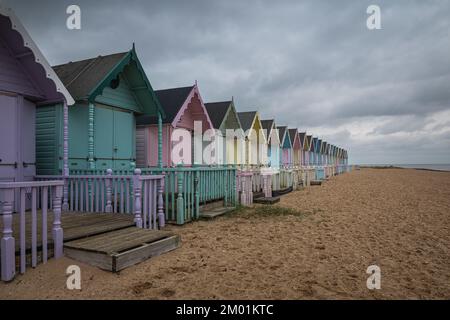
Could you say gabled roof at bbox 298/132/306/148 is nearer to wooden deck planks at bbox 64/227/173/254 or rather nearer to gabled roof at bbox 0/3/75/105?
gabled roof at bbox 0/3/75/105

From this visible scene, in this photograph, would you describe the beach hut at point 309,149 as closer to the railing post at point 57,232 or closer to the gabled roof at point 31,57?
the gabled roof at point 31,57

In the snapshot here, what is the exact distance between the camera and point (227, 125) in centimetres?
1642

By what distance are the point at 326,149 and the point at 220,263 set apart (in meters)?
48.6

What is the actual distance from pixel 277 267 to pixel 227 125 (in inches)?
502

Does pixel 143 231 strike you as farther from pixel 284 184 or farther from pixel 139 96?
pixel 284 184

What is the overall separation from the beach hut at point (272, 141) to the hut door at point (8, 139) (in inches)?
687

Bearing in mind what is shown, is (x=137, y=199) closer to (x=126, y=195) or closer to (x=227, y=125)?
(x=126, y=195)

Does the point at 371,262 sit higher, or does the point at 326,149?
the point at 326,149

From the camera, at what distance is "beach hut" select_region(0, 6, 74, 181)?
639 centimetres

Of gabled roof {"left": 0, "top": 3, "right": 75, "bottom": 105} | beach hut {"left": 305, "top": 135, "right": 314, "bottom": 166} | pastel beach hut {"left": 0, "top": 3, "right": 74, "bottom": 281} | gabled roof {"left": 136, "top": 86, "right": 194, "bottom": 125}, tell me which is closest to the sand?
pastel beach hut {"left": 0, "top": 3, "right": 74, "bottom": 281}

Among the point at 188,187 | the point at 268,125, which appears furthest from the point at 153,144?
the point at 268,125

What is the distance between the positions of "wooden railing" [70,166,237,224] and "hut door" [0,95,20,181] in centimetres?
143
